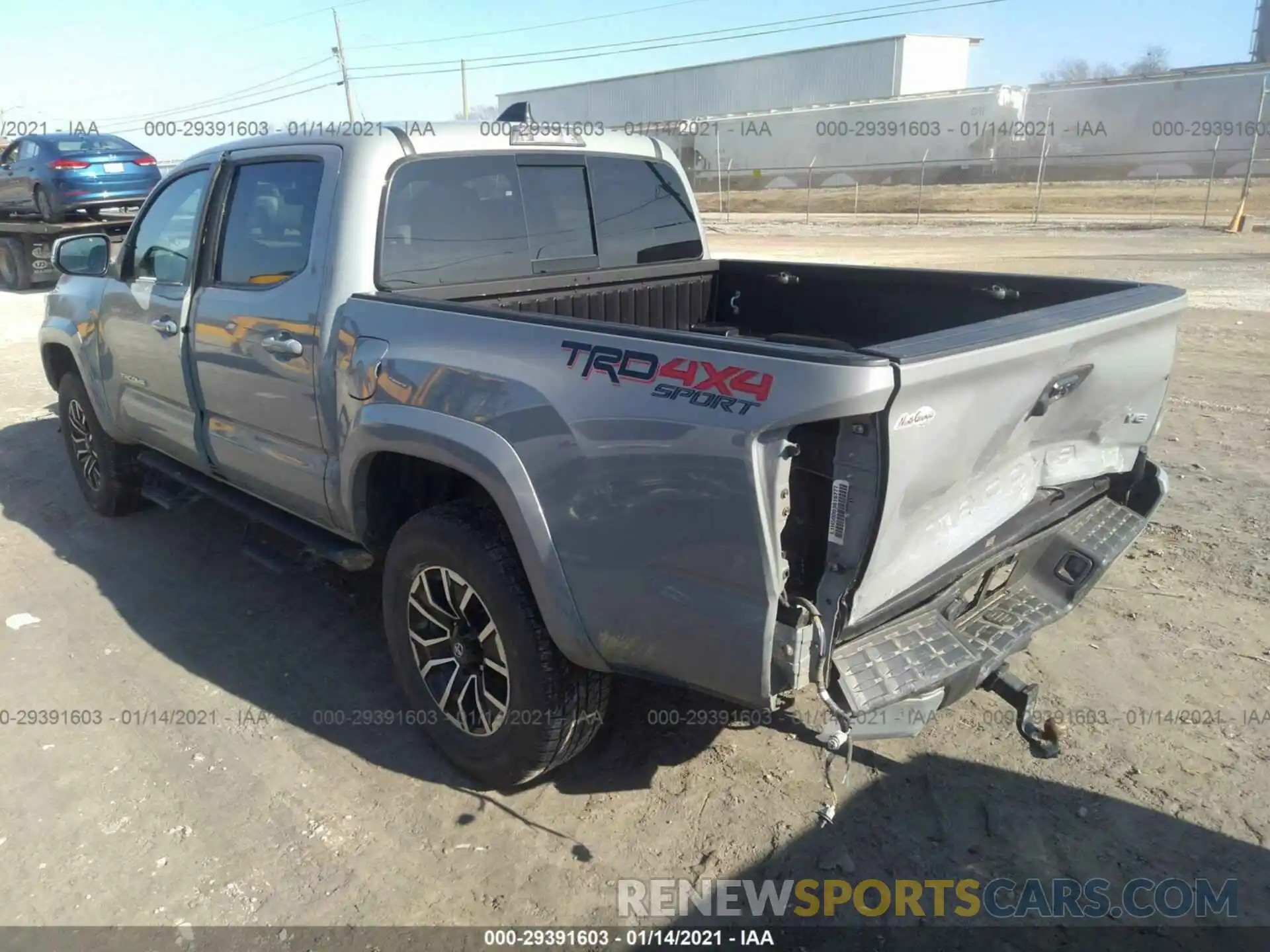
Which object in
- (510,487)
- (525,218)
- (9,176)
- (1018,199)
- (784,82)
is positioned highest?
(784,82)

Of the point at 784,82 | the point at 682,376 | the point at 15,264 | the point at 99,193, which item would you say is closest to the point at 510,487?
the point at 682,376

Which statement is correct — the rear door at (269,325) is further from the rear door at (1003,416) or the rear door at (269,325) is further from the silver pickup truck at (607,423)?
the rear door at (1003,416)

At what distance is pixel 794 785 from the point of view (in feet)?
10.3

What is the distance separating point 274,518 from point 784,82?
57316 mm

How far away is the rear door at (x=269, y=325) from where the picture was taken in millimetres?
3508

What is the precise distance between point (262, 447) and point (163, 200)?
1697 mm

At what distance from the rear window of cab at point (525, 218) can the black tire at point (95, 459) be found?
2960 mm

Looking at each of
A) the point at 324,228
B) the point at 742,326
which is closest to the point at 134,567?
the point at 324,228

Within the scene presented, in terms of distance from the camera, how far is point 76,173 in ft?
50.4

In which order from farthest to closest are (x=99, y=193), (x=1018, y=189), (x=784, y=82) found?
(x=784, y=82) → (x=1018, y=189) → (x=99, y=193)

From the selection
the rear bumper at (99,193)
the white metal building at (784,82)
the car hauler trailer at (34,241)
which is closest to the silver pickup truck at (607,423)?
the car hauler trailer at (34,241)

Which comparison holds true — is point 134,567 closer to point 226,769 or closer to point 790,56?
point 226,769
